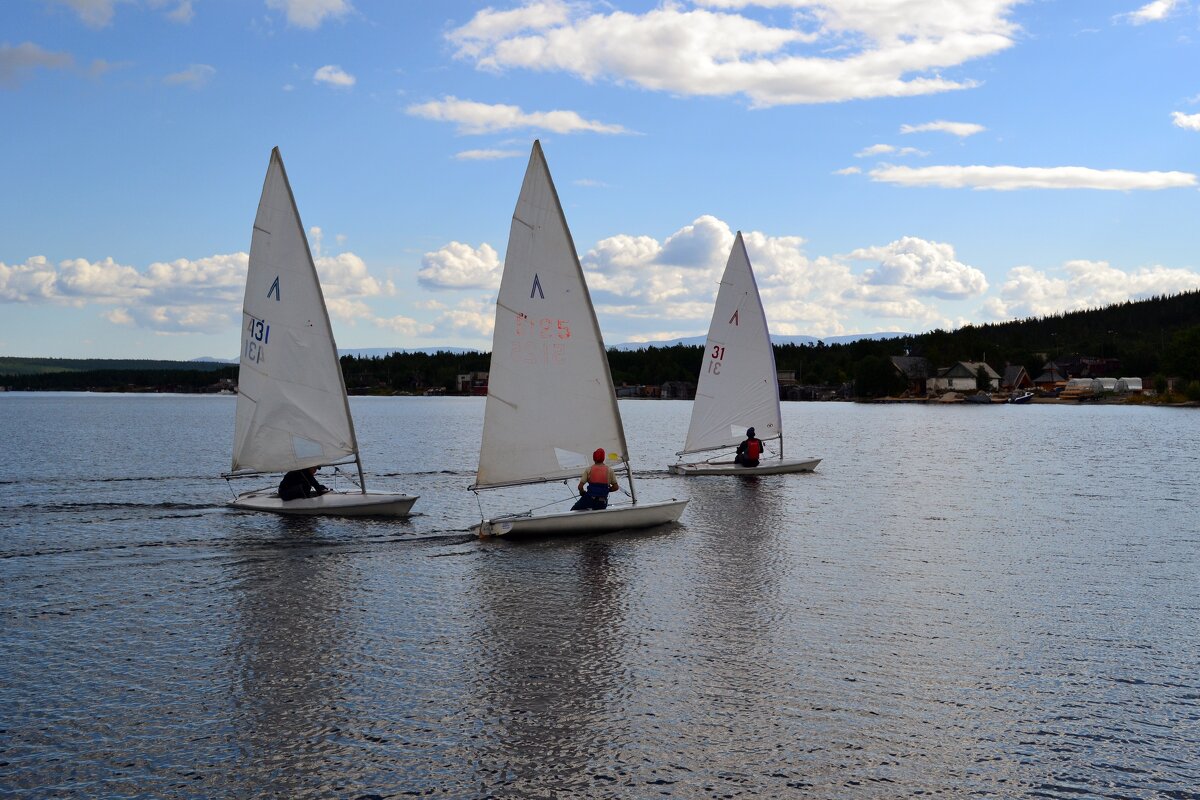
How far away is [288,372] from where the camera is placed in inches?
1260

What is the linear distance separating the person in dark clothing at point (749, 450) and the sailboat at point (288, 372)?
18545mm

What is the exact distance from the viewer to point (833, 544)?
93.9 feet

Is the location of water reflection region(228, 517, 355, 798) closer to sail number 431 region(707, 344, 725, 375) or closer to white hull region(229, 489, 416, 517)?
white hull region(229, 489, 416, 517)

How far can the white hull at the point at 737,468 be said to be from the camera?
46088 mm

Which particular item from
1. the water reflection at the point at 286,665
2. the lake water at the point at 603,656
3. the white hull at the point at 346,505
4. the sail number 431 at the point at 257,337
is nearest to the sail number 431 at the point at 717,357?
the lake water at the point at 603,656

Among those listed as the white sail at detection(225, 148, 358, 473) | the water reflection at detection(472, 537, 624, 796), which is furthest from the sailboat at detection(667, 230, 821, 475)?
the water reflection at detection(472, 537, 624, 796)

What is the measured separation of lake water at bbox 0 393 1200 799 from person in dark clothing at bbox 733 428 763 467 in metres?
10.4

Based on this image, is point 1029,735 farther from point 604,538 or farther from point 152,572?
point 152,572

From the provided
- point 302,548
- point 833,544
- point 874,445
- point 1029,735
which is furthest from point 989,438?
point 1029,735

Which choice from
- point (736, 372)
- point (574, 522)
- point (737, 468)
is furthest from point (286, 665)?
point (736, 372)

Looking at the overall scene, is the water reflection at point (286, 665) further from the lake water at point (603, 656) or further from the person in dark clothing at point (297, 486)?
the person in dark clothing at point (297, 486)

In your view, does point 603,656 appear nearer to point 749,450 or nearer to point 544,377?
point 544,377

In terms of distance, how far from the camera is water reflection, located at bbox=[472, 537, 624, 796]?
1222 cm

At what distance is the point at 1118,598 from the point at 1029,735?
9738 mm
